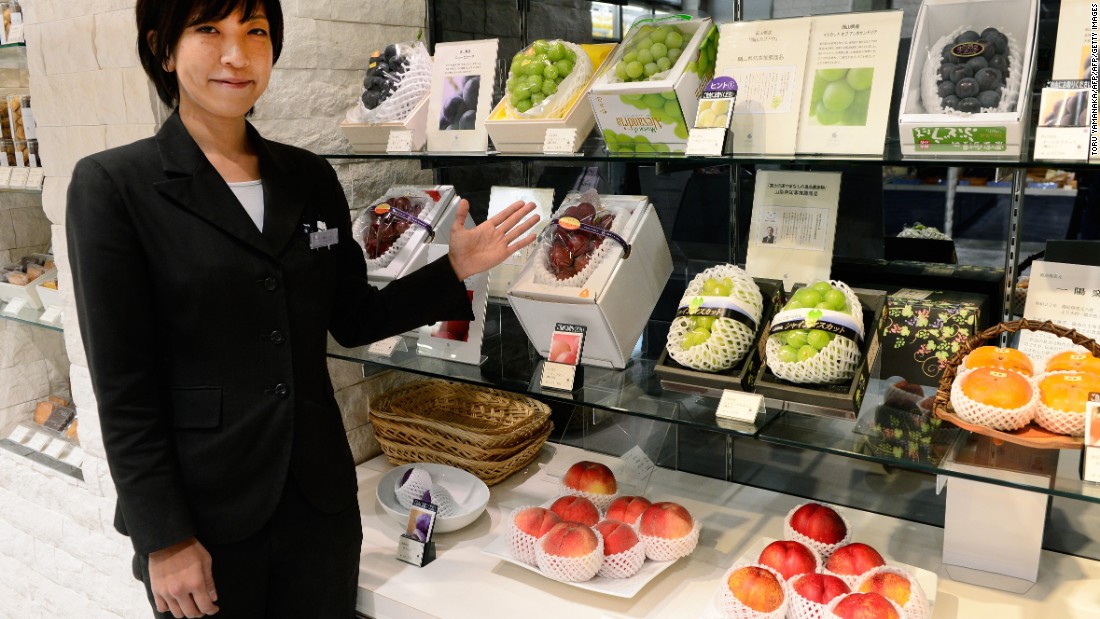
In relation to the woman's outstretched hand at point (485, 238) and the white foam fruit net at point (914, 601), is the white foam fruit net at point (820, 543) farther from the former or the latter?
the woman's outstretched hand at point (485, 238)

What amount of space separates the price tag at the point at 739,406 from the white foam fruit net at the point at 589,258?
17.0 inches

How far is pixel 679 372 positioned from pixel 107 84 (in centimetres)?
166

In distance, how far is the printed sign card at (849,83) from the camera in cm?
171

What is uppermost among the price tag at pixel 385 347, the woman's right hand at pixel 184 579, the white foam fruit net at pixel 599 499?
the price tag at pixel 385 347

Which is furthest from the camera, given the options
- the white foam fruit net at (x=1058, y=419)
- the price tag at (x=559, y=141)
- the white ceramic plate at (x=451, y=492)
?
the white ceramic plate at (x=451, y=492)

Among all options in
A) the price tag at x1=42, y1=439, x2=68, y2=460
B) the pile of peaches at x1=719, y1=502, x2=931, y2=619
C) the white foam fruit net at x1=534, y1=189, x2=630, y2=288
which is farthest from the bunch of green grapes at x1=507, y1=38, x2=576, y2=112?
the price tag at x1=42, y1=439, x2=68, y2=460

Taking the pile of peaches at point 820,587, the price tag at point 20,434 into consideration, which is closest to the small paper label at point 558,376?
the pile of peaches at point 820,587

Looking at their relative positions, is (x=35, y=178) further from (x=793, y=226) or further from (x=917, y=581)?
(x=917, y=581)

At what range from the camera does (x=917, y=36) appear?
1.67 m

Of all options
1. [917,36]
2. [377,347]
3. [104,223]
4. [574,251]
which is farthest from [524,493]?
[917,36]

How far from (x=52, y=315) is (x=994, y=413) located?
2.72 metres

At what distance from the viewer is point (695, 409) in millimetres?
1782

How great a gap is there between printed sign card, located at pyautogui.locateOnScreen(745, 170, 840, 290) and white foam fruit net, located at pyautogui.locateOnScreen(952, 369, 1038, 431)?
50cm

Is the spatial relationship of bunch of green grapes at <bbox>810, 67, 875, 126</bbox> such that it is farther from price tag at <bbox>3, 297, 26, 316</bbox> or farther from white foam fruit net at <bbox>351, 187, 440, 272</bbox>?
price tag at <bbox>3, 297, 26, 316</bbox>
